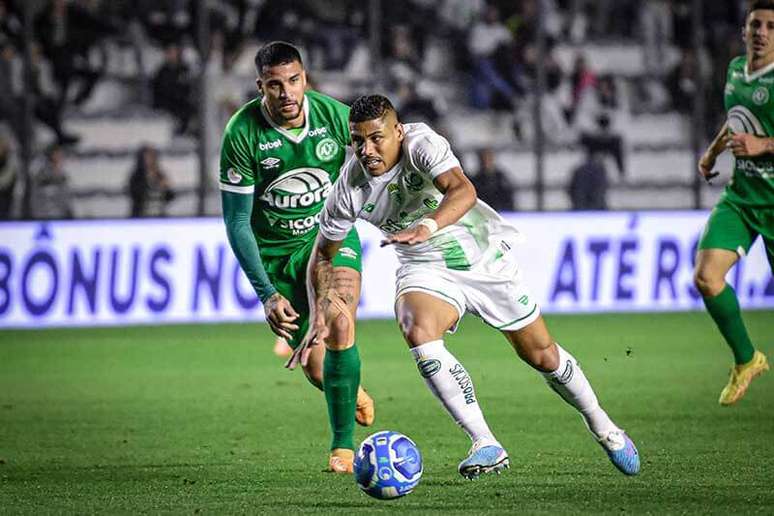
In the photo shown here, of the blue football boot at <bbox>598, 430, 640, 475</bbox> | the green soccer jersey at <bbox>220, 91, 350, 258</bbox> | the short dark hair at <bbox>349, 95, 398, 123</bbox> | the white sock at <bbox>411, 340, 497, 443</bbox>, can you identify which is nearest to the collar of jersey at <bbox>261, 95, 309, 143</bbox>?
the green soccer jersey at <bbox>220, 91, 350, 258</bbox>

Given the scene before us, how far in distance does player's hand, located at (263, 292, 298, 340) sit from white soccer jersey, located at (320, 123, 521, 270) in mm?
505

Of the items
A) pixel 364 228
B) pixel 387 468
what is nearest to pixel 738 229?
pixel 387 468

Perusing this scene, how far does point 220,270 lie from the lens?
1509 centimetres

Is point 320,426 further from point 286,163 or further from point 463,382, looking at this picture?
point 463,382

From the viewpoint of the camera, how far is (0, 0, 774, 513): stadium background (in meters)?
10.0

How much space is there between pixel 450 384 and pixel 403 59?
11815 mm

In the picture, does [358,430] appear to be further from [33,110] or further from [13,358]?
[33,110]

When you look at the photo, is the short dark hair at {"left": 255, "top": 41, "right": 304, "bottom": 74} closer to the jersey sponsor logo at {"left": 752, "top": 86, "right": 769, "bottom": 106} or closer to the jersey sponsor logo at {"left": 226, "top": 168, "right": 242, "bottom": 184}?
the jersey sponsor logo at {"left": 226, "top": 168, "right": 242, "bottom": 184}

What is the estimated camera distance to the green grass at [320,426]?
632cm

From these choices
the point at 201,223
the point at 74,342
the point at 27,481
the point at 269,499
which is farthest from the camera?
the point at 201,223

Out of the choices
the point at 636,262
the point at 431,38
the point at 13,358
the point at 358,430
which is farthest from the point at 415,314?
the point at 431,38

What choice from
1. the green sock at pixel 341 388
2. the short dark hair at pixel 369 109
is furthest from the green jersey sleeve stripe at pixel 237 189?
the short dark hair at pixel 369 109

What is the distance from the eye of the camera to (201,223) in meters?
15.2

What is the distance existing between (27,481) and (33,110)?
32.2ft
